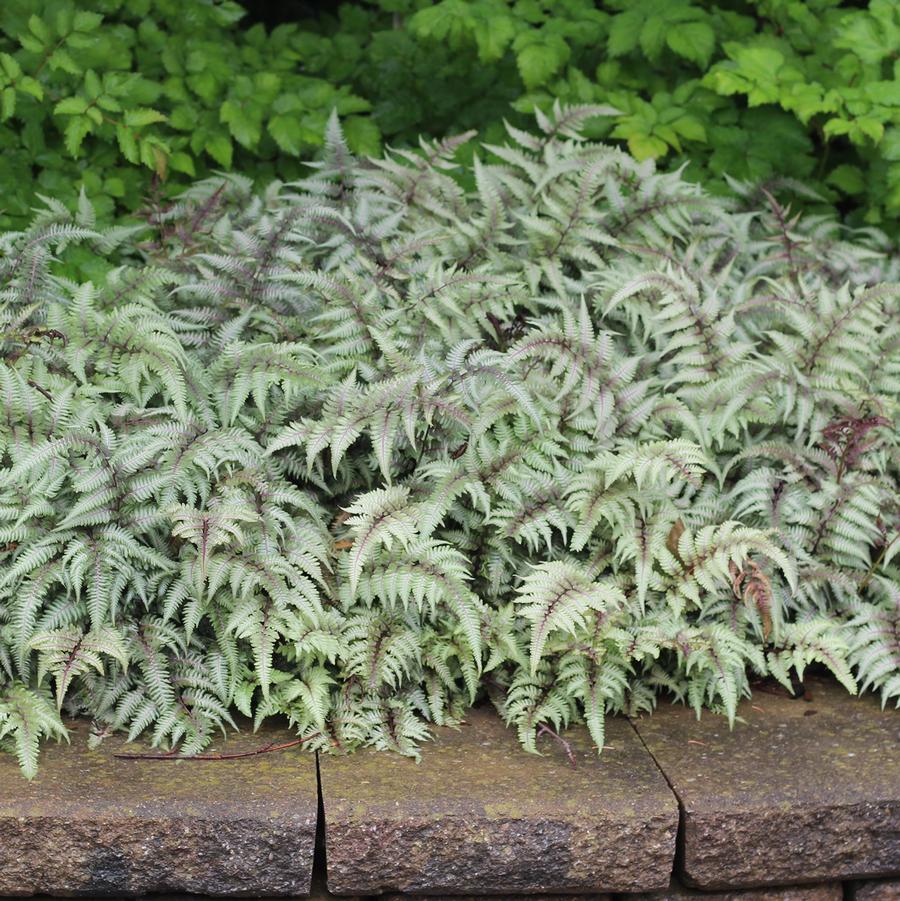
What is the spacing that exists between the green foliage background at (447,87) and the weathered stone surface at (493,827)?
2708 millimetres

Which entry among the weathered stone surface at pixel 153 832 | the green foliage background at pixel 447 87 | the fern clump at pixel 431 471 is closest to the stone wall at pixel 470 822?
the weathered stone surface at pixel 153 832

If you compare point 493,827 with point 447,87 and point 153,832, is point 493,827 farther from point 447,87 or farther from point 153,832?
point 447,87

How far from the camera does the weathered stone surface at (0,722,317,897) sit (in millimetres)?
3008

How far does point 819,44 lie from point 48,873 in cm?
447

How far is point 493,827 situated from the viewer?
309 centimetres

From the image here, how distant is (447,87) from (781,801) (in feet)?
12.0

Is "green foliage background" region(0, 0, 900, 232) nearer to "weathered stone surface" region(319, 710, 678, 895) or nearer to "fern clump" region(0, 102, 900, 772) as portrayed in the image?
"fern clump" region(0, 102, 900, 772)

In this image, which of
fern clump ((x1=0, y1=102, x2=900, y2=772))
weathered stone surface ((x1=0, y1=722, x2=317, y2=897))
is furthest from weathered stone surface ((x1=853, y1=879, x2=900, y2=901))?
weathered stone surface ((x1=0, y1=722, x2=317, y2=897))

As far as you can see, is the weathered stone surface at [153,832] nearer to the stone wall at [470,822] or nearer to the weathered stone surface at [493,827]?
the stone wall at [470,822]

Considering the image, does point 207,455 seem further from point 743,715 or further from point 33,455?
point 743,715

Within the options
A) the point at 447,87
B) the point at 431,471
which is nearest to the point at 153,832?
the point at 431,471

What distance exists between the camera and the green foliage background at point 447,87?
477 centimetres

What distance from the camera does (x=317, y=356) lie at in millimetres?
3965

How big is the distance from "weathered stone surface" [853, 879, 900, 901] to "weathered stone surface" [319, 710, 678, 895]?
63 cm
